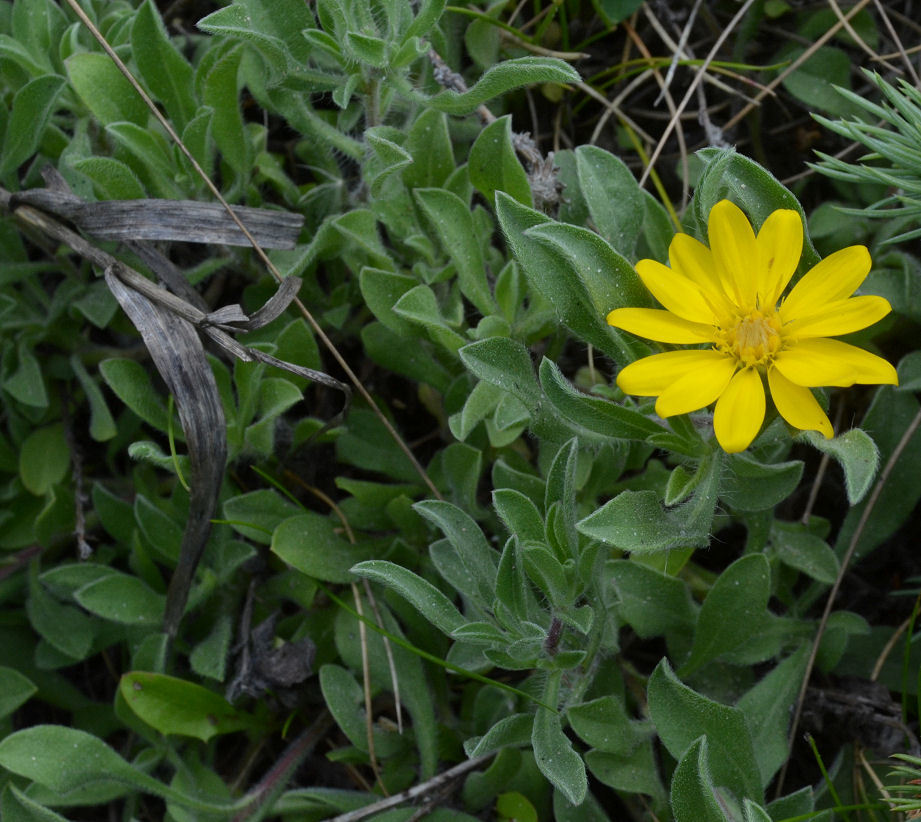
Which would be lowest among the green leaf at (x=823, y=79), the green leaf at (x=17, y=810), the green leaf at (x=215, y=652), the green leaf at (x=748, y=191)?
the green leaf at (x=17, y=810)

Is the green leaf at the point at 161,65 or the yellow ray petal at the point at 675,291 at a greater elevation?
the green leaf at the point at 161,65

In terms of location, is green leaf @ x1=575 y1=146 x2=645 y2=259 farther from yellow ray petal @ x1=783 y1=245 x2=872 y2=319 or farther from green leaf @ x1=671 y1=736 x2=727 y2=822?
green leaf @ x1=671 y1=736 x2=727 y2=822

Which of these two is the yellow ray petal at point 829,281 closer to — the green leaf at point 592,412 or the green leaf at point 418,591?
the green leaf at point 592,412

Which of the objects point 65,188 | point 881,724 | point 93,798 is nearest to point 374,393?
point 65,188

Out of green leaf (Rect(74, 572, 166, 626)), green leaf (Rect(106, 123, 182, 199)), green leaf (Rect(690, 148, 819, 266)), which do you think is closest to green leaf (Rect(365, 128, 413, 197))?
green leaf (Rect(106, 123, 182, 199))

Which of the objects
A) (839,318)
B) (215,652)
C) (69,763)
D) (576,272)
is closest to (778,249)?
(839,318)

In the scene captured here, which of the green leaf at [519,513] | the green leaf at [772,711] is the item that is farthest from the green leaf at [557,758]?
the green leaf at [772,711]

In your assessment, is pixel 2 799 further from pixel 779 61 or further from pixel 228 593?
pixel 779 61

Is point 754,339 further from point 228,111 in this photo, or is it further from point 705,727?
point 228,111
